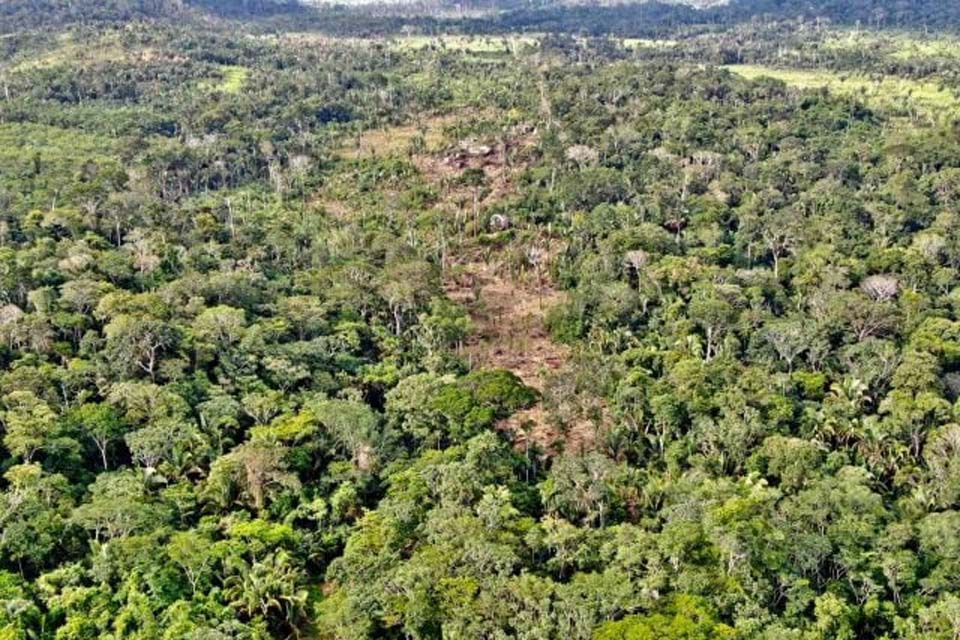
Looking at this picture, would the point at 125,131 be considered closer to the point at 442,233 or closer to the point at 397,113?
the point at 397,113

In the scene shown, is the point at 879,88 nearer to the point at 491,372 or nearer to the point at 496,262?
the point at 496,262

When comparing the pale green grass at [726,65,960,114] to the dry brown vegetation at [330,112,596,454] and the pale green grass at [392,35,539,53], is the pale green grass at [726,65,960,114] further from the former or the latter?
the dry brown vegetation at [330,112,596,454]

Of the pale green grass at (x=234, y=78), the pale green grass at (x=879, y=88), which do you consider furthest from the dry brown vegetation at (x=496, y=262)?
the pale green grass at (x=879, y=88)

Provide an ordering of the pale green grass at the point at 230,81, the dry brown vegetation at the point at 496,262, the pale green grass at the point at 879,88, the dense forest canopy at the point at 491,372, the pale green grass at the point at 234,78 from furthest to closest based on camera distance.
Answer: the pale green grass at the point at 234,78 → the pale green grass at the point at 230,81 → the pale green grass at the point at 879,88 → the dry brown vegetation at the point at 496,262 → the dense forest canopy at the point at 491,372

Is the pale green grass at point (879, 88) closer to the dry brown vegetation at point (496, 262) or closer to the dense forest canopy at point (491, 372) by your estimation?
the dense forest canopy at point (491, 372)

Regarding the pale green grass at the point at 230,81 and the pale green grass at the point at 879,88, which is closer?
the pale green grass at the point at 879,88

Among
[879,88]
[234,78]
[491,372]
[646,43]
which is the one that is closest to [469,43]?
[646,43]
